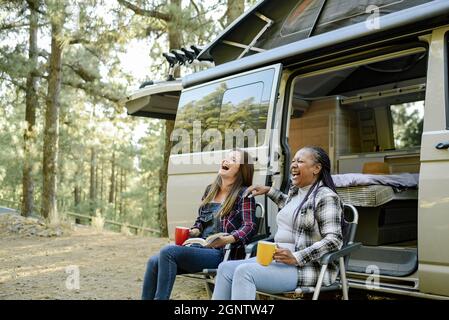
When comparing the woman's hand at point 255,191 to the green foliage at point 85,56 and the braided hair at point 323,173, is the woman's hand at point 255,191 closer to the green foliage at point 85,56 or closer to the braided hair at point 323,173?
the braided hair at point 323,173

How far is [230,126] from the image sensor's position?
480 cm

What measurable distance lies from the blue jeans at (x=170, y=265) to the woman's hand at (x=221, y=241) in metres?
0.14

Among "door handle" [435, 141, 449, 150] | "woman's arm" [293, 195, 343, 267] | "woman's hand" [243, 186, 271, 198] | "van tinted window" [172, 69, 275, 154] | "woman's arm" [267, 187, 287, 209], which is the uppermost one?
"van tinted window" [172, 69, 275, 154]

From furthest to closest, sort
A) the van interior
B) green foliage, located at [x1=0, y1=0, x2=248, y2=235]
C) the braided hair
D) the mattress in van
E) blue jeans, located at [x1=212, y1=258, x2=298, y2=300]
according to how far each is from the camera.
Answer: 1. green foliage, located at [x1=0, y1=0, x2=248, y2=235]
2. the van interior
3. the mattress in van
4. the braided hair
5. blue jeans, located at [x1=212, y1=258, x2=298, y2=300]

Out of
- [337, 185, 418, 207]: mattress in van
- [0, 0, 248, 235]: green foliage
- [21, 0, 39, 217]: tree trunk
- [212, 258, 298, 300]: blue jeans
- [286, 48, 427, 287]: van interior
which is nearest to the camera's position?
[212, 258, 298, 300]: blue jeans

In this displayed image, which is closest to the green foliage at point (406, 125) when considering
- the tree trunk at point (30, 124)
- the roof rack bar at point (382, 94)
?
the roof rack bar at point (382, 94)

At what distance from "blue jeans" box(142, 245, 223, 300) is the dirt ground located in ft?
4.43

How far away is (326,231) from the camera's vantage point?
3104mm

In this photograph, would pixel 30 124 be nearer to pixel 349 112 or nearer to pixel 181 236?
pixel 349 112

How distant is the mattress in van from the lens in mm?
4175

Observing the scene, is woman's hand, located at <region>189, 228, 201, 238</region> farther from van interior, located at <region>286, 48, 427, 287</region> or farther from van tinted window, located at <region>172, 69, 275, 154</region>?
van interior, located at <region>286, 48, 427, 287</region>

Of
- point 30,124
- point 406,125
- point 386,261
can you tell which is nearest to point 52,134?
point 30,124

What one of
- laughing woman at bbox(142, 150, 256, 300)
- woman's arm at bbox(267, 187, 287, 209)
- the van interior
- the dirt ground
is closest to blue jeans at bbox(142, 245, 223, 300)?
laughing woman at bbox(142, 150, 256, 300)

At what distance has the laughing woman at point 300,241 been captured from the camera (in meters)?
3.01
